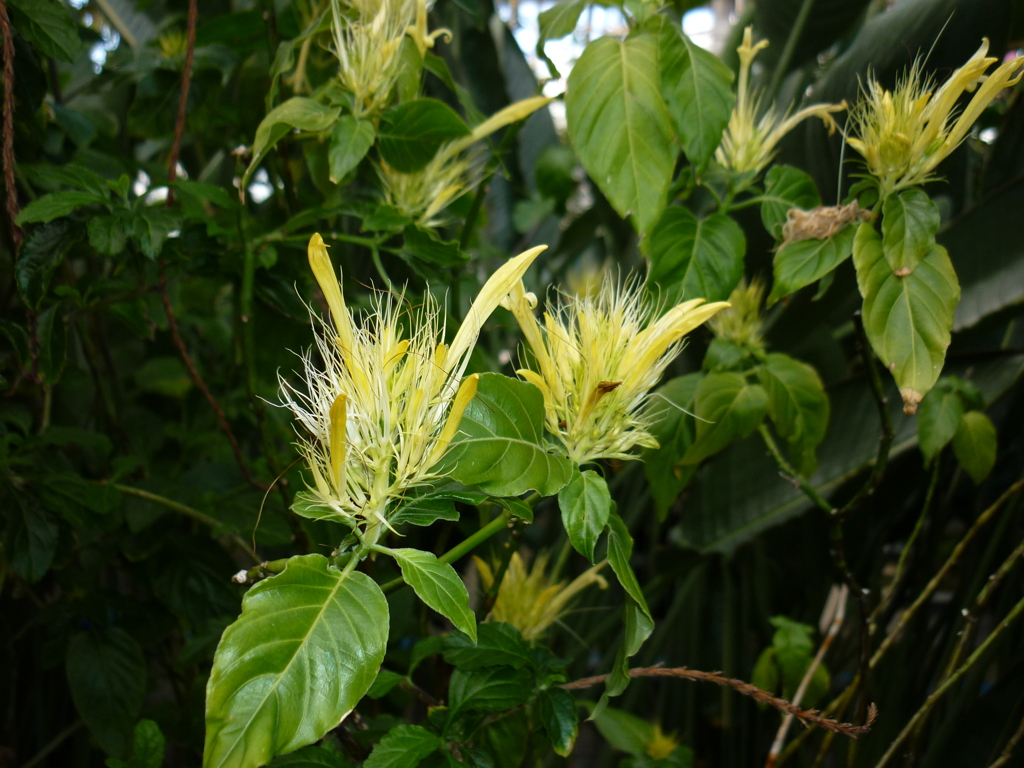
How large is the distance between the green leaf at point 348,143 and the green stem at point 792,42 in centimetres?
55

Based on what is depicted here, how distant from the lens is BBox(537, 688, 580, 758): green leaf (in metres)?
0.40

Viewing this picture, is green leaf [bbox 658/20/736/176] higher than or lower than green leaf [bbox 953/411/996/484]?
higher

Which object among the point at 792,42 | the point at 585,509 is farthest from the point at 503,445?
the point at 792,42

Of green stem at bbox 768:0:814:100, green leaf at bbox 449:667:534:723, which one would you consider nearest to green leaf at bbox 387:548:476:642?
green leaf at bbox 449:667:534:723

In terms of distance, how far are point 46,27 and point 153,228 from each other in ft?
0.60

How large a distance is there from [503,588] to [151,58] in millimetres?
615

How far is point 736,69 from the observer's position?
36.0 inches

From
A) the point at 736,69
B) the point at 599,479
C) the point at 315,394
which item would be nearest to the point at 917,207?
the point at 599,479

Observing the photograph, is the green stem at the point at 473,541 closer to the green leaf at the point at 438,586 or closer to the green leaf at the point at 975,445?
the green leaf at the point at 438,586

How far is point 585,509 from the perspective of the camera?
335mm

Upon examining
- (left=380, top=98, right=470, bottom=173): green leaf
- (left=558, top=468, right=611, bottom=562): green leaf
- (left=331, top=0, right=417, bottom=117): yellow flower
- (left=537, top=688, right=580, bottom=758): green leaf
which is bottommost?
(left=537, top=688, right=580, bottom=758): green leaf

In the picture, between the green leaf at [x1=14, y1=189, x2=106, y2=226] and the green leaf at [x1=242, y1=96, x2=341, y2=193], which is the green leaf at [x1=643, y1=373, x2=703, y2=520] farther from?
the green leaf at [x1=14, y1=189, x2=106, y2=226]

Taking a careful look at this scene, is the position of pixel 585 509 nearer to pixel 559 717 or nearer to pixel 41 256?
pixel 559 717

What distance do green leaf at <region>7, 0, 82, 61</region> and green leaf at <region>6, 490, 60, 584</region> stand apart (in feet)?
1.11
